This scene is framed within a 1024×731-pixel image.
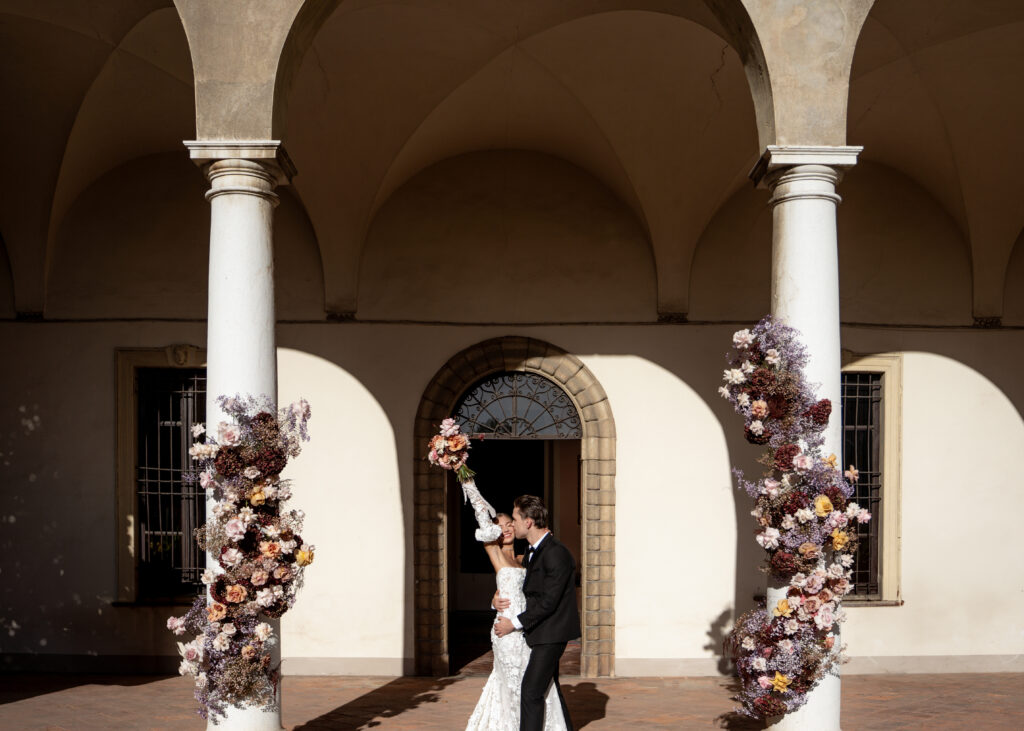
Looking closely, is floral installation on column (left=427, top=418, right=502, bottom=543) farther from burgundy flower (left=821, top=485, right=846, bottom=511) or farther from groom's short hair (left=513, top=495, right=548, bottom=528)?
burgundy flower (left=821, top=485, right=846, bottom=511)

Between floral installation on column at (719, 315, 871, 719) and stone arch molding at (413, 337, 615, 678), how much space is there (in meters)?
3.65

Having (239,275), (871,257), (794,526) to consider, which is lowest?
(794,526)

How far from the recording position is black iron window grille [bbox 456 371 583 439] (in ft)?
31.9

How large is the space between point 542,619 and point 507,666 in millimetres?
458

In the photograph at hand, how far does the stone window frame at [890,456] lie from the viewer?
9.62 meters

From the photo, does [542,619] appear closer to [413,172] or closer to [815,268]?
[815,268]

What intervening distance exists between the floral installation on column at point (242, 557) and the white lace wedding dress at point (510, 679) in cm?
119

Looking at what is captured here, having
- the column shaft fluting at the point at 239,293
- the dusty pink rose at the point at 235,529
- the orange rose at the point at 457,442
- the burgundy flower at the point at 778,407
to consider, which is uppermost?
the column shaft fluting at the point at 239,293

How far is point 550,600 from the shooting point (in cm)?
565

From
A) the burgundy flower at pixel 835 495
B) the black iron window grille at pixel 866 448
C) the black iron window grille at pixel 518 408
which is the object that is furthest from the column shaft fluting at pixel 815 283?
the black iron window grille at pixel 866 448

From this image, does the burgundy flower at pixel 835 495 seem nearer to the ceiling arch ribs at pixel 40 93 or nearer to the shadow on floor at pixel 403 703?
the shadow on floor at pixel 403 703

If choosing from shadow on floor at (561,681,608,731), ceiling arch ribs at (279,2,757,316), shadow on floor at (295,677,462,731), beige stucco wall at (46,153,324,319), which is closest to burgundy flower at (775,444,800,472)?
shadow on floor at (561,681,608,731)

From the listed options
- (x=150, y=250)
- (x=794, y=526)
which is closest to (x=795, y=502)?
(x=794, y=526)

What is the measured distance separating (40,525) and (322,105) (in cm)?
487
